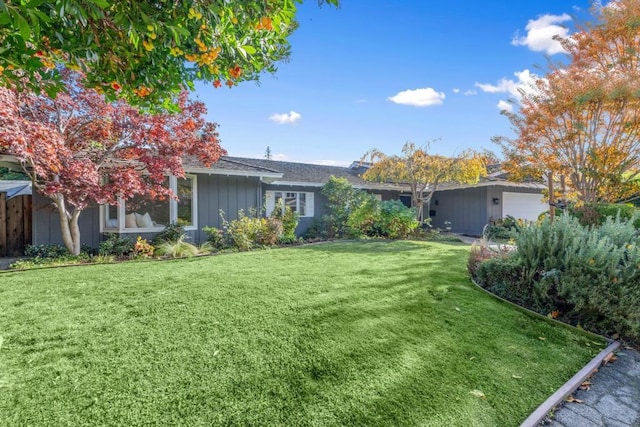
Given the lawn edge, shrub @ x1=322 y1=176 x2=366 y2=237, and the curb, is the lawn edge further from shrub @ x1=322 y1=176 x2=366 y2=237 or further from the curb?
shrub @ x1=322 y1=176 x2=366 y2=237

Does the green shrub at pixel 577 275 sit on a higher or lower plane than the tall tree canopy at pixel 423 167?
lower

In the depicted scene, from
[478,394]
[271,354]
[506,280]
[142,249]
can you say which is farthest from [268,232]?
[478,394]

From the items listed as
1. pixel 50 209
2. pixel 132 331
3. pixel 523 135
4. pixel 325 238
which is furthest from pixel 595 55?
pixel 50 209

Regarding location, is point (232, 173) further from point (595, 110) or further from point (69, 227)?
point (595, 110)

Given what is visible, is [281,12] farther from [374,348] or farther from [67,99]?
[67,99]

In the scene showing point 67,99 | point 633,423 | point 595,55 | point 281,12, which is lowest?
point 633,423

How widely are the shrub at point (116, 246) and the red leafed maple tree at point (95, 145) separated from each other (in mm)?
576

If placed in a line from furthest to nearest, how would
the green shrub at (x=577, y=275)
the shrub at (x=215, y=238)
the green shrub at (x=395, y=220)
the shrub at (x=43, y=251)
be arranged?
the green shrub at (x=395, y=220), the shrub at (x=215, y=238), the shrub at (x=43, y=251), the green shrub at (x=577, y=275)

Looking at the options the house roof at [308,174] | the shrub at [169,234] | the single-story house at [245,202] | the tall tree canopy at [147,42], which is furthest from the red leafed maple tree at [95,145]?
the house roof at [308,174]

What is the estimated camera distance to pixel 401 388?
2621mm

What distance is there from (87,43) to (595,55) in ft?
41.5

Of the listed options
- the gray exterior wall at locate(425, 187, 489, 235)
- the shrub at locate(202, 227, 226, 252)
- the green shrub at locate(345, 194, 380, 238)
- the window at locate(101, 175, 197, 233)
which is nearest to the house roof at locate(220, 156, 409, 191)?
the green shrub at locate(345, 194, 380, 238)

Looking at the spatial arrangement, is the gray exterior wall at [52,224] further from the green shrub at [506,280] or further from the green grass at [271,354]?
the green shrub at [506,280]

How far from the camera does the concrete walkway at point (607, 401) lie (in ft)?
8.20
